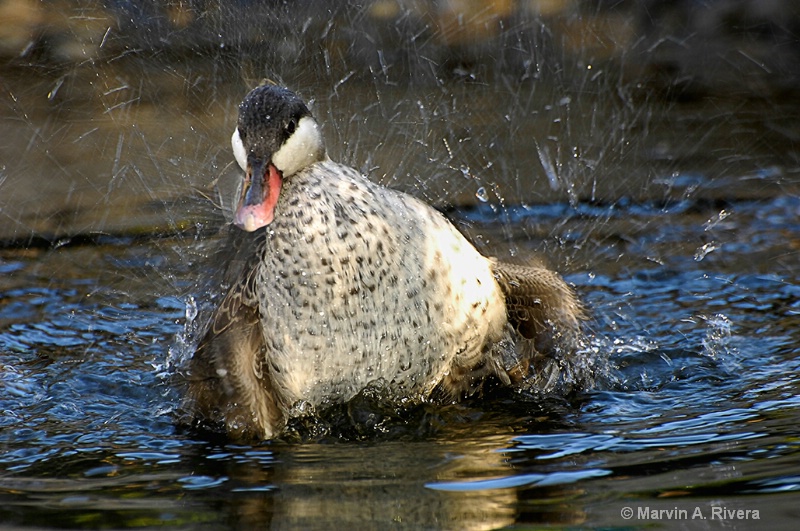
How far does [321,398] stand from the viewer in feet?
12.4

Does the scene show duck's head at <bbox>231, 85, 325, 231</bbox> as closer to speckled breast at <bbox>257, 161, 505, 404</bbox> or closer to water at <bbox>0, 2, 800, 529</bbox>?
speckled breast at <bbox>257, 161, 505, 404</bbox>

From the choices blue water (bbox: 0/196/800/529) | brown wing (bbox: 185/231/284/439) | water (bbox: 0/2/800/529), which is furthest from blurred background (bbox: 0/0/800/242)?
brown wing (bbox: 185/231/284/439)

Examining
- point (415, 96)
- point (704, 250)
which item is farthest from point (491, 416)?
point (415, 96)

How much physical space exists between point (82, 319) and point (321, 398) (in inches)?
87.9

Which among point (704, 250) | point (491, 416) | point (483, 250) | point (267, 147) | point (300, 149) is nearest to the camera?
point (267, 147)

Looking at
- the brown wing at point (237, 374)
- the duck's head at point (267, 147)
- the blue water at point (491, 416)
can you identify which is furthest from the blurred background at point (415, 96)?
the duck's head at point (267, 147)

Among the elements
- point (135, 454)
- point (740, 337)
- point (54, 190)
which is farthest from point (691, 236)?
point (54, 190)

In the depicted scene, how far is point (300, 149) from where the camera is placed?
3.59m

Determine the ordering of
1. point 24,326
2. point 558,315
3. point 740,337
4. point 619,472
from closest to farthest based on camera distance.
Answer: point 619,472
point 558,315
point 740,337
point 24,326

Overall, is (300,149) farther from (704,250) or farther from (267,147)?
(704,250)

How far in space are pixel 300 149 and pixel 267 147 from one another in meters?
0.15

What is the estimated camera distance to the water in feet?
9.89

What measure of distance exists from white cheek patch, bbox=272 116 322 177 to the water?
0.91 meters

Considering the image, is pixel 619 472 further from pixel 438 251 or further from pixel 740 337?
pixel 740 337
